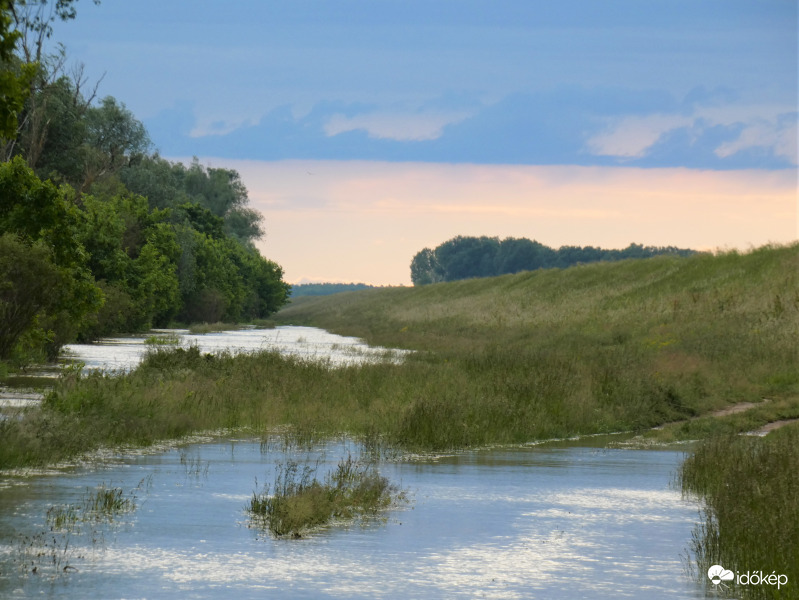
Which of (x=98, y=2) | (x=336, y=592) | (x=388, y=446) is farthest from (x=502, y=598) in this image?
(x=98, y=2)

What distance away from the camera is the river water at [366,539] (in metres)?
10.7

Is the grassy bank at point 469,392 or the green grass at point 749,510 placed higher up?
the grassy bank at point 469,392

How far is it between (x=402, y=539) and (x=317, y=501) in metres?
1.51

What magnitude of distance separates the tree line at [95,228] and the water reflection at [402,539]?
21.8 ft

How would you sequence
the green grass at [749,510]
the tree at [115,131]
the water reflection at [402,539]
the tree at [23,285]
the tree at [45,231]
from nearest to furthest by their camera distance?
the water reflection at [402,539]
the green grass at [749,510]
the tree at [45,231]
the tree at [23,285]
the tree at [115,131]

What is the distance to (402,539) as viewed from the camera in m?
13.1

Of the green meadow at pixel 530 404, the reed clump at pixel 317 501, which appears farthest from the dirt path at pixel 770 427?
the reed clump at pixel 317 501

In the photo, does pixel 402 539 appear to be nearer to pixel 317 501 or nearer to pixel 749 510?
pixel 317 501

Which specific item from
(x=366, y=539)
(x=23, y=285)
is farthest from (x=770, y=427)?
(x=23, y=285)

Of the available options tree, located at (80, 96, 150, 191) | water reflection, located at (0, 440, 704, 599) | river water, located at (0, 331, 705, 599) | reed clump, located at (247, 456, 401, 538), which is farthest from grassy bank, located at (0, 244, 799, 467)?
tree, located at (80, 96, 150, 191)

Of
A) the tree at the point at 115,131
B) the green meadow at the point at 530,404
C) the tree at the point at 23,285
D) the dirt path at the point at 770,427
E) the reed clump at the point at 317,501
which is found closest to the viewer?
the reed clump at the point at 317,501

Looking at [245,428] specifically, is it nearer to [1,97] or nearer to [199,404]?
[199,404]

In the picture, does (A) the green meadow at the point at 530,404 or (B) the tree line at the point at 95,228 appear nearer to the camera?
(A) the green meadow at the point at 530,404

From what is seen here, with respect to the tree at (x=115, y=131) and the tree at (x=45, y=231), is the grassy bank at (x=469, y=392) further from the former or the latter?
the tree at (x=115, y=131)
